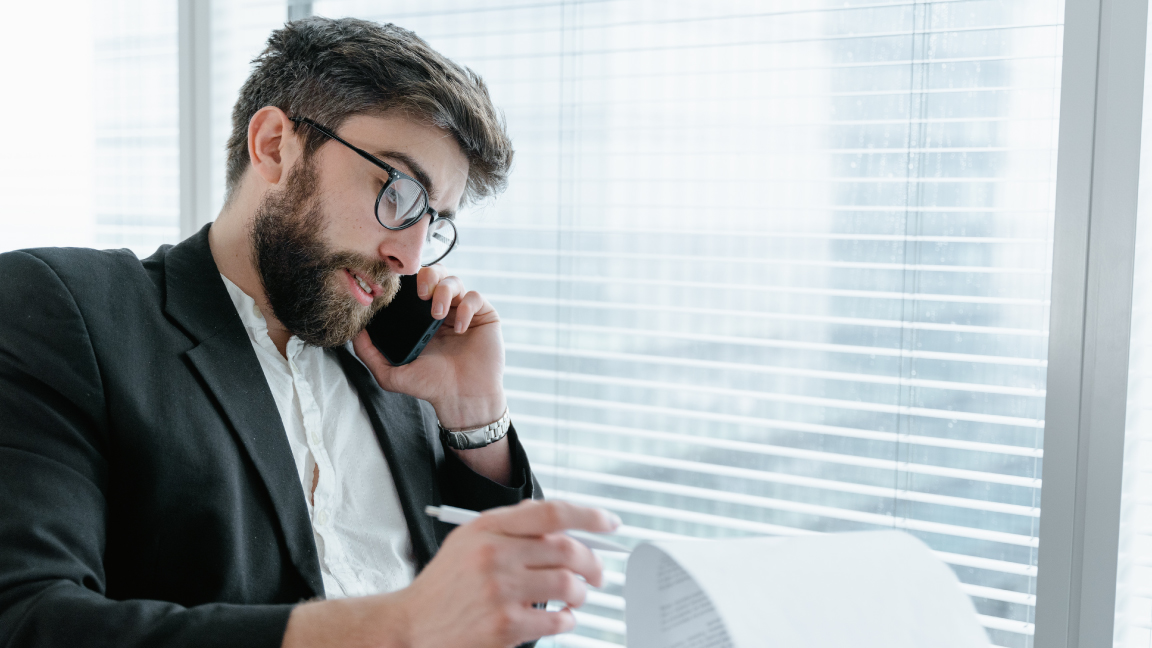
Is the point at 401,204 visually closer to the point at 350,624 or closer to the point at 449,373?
the point at 449,373

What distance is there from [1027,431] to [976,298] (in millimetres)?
239

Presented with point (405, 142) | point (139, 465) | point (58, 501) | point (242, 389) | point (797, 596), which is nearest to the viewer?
point (797, 596)

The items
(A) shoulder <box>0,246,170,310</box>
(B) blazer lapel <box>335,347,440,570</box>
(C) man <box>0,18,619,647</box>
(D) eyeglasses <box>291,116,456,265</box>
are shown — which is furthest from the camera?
(B) blazer lapel <box>335,347,440,570</box>

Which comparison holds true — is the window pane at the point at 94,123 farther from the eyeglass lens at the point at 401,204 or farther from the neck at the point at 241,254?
the eyeglass lens at the point at 401,204

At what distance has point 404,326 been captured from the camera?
4.76ft

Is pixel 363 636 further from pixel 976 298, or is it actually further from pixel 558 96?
pixel 558 96

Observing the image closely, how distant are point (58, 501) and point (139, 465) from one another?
0.12m

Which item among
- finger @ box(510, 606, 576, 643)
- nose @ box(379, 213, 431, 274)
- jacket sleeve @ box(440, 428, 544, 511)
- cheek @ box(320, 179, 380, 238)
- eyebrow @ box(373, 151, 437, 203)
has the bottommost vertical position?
jacket sleeve @ box(440, 428, 544, 511)

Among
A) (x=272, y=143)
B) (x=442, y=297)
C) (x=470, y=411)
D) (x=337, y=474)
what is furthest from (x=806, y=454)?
(x=272, y=143)

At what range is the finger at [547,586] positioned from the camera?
0.74m

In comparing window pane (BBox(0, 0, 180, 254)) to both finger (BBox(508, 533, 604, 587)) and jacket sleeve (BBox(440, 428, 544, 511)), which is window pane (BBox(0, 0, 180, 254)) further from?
finger (BBox(508, 533, 604, 587))

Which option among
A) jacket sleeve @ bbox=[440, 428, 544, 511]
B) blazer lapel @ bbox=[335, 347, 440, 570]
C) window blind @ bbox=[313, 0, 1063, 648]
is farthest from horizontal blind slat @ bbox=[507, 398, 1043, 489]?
blazer lapel @ bbox=[335, 347, 440, 570]

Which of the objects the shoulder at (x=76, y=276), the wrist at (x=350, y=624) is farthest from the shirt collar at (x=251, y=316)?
the wrist at (x=350, y=624)

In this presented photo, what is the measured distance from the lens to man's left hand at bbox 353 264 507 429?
57.2 inches
